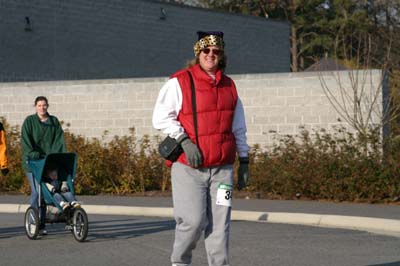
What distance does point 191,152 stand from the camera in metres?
7.76

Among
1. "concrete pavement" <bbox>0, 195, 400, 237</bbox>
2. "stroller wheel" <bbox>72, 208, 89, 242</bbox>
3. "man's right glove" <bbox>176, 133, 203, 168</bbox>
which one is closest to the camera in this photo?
"man's right glove" <bbox>176, 133, 203, 168</bbox>

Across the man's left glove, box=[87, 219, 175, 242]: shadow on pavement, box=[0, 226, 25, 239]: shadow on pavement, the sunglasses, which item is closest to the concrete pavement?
box=[87, 219, 175, 242]: shadow on pavement

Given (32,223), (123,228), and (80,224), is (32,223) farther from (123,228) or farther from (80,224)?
(123,228)

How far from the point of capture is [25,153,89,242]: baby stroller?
41.3 ft

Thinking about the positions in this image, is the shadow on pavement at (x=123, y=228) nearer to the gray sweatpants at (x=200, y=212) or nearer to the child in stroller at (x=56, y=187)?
the child in stroller at (x=56, y=187)

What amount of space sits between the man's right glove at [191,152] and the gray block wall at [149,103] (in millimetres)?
12645

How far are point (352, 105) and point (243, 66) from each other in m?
20.3

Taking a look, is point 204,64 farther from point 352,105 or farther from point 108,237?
point 352,105

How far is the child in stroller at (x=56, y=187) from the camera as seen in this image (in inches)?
505

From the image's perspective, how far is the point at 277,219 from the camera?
15.5 meters

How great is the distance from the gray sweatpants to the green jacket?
17.0 ft

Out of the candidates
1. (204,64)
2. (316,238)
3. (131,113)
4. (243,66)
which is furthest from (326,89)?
(243,66)

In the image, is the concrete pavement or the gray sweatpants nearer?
the gray sweatpants

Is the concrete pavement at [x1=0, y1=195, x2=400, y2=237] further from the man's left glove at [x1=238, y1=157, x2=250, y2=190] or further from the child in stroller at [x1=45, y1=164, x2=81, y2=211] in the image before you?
the man's left glove at [x1=238, y1=157, x2=250, y2=190]
